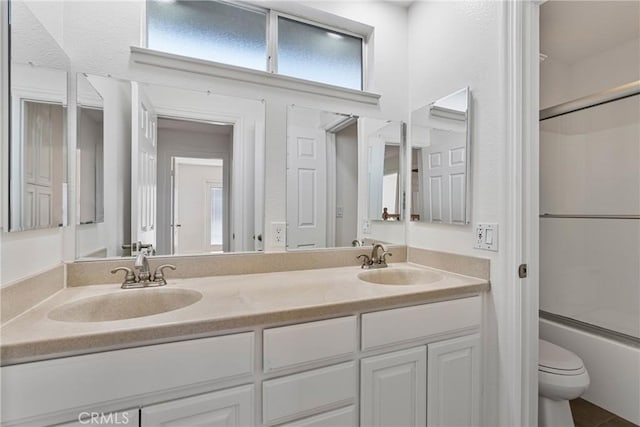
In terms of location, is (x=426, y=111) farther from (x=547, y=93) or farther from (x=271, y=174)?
(x=547, y=93)

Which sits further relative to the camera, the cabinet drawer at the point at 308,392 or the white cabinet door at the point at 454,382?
the white cabinet door at the point at 454,382

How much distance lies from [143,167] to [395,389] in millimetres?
1468

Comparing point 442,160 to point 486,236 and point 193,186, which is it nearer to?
point 486,236

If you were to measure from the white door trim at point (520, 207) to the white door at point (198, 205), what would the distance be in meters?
1.37

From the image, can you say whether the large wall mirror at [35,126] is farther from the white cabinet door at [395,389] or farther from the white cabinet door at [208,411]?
the white cabinet door at [395,389]

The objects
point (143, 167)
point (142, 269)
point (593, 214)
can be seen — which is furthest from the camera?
point (593, 214)

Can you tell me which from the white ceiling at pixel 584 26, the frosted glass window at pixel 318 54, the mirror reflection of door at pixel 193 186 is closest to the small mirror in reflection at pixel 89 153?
the mirror reflection of door at pixel 193 186

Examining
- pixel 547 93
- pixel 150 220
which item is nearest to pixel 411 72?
pixel 547 93

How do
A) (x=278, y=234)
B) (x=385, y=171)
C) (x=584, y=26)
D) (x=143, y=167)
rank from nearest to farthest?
1. (x=143, y=167)
2. (x=278, y=234)
3. (x=385, y=171)
4. (x=584, y=26)

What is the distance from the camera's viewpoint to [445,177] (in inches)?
66.0

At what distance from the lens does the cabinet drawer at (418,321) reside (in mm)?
1162

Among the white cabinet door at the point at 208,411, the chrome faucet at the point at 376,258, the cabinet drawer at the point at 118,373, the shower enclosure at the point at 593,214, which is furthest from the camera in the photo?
the shower enclosure at the point at 593,214

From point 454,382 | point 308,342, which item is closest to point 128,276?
point 308,342

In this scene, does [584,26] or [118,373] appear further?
[584,26]
